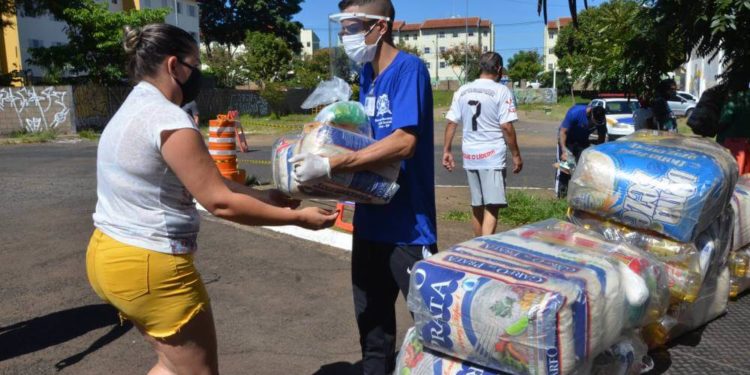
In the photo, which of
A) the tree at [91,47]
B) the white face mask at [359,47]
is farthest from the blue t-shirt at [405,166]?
the tree at [91,47]

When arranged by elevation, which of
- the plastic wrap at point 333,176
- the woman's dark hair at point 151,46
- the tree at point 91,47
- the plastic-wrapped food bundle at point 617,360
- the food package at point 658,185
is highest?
the tree at point 91,47

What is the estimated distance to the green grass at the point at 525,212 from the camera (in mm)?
7219

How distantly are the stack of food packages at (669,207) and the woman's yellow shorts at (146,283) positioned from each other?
2.26m

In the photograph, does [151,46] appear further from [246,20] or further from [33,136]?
[246,20]

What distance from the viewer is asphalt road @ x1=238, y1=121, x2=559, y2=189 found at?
11.5m

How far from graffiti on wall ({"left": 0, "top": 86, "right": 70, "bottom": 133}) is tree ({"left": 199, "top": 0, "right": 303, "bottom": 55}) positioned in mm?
35222

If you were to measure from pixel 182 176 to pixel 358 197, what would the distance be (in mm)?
785

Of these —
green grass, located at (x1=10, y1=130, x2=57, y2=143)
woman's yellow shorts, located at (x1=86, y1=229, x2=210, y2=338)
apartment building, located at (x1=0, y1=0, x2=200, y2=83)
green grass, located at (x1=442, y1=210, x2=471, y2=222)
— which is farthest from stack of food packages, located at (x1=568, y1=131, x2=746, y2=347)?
apartment building, located at (x1=0, y1=0, x2=200, y2=83)

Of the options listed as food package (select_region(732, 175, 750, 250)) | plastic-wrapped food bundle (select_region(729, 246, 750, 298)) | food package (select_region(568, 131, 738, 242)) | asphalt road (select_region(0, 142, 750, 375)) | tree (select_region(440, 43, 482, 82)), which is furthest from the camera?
tree (select_region(440, 43, 482, 82))

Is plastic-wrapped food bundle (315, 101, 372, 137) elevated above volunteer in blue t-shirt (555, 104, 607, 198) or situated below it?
above

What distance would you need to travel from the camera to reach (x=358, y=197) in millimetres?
2689

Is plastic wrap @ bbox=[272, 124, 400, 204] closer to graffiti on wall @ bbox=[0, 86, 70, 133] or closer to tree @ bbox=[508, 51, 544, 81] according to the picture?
graffiti on wall @ bbox=[0, 86, 70, 133]

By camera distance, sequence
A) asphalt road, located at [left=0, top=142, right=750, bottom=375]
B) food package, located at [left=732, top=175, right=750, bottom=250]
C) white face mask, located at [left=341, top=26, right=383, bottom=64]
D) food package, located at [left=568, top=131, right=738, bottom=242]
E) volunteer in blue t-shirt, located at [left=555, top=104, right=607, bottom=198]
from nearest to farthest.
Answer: white face mask, located at [left=341, top=26, right=383, bottom=64] < food package, located at [left=568, top=131, right=738, bottom=242] < asphalt road, located at [left=0, top=142, right=750, bottom=375] < food package, located at [left=732, top=175, right=750, bottom=250] < volunteer in blue t-shirt, located at [left=555, top=104, right=607, bottom=198]

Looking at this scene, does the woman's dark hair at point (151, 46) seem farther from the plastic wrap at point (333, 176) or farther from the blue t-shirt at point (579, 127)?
the blue t-shirt at point (579, 127)
